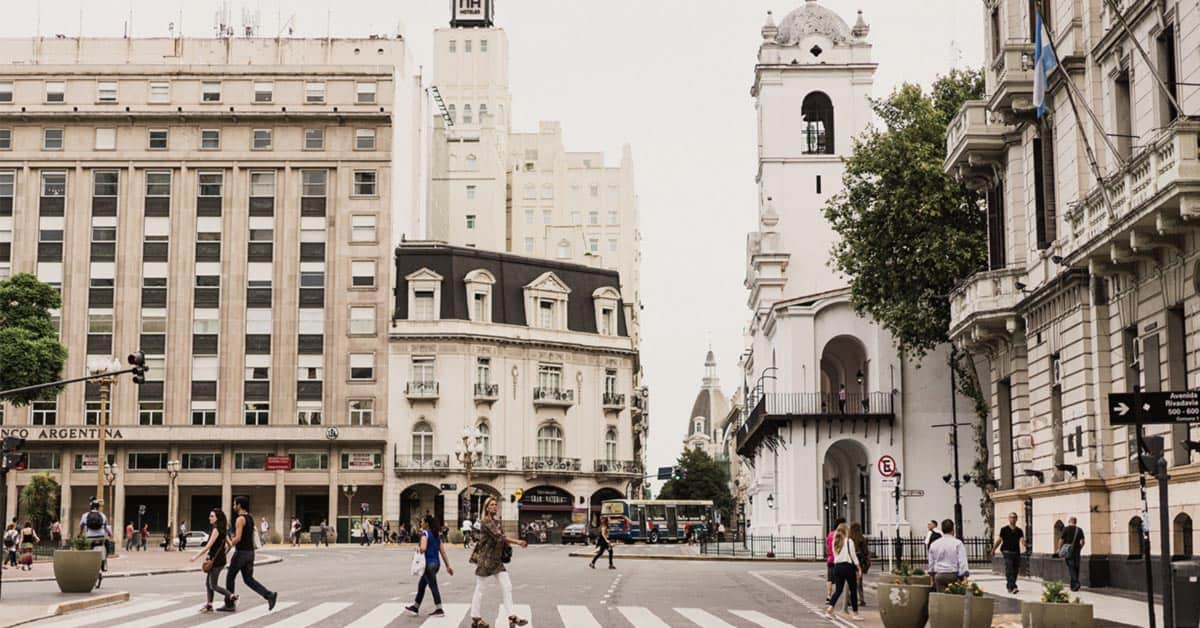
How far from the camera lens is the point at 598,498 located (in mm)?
96875

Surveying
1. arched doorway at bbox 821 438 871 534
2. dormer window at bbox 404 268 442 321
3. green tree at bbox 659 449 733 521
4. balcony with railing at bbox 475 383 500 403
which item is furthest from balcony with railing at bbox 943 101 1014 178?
green tree at bbox 659 449 733 521

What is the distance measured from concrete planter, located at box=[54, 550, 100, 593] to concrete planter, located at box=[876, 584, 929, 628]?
49.0 feet

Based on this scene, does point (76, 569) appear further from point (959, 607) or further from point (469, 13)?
point (469, 13)

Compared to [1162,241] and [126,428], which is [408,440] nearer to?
[126,428]

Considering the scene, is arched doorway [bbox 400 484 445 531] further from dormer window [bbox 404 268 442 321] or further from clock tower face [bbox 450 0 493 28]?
clock tower face [bbox 450 0 493 28]

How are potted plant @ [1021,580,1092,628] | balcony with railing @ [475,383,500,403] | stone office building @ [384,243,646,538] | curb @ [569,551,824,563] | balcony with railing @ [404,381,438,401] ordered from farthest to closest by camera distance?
A: balcony with railing @ [475,383,500,403]
stone office building @ [384,243,646,538]
balcony with railing @ [404,381,438,401]
curb @ [569,551,824,563]
potted plant @ [1021,580,1092,628]

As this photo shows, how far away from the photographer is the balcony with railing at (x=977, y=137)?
3591cm

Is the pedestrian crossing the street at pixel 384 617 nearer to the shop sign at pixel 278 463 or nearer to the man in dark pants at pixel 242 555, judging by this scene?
the man in dark pants at pixel 242 555

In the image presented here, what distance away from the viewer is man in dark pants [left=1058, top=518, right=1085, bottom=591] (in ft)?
93.2

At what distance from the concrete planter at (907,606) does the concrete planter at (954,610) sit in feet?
4.46

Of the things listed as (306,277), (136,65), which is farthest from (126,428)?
(136,65)

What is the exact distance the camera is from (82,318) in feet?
286

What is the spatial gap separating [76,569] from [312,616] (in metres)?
7.18

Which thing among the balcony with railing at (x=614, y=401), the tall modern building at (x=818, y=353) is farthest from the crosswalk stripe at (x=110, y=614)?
the balcony with railing at (x=614, y=401)
